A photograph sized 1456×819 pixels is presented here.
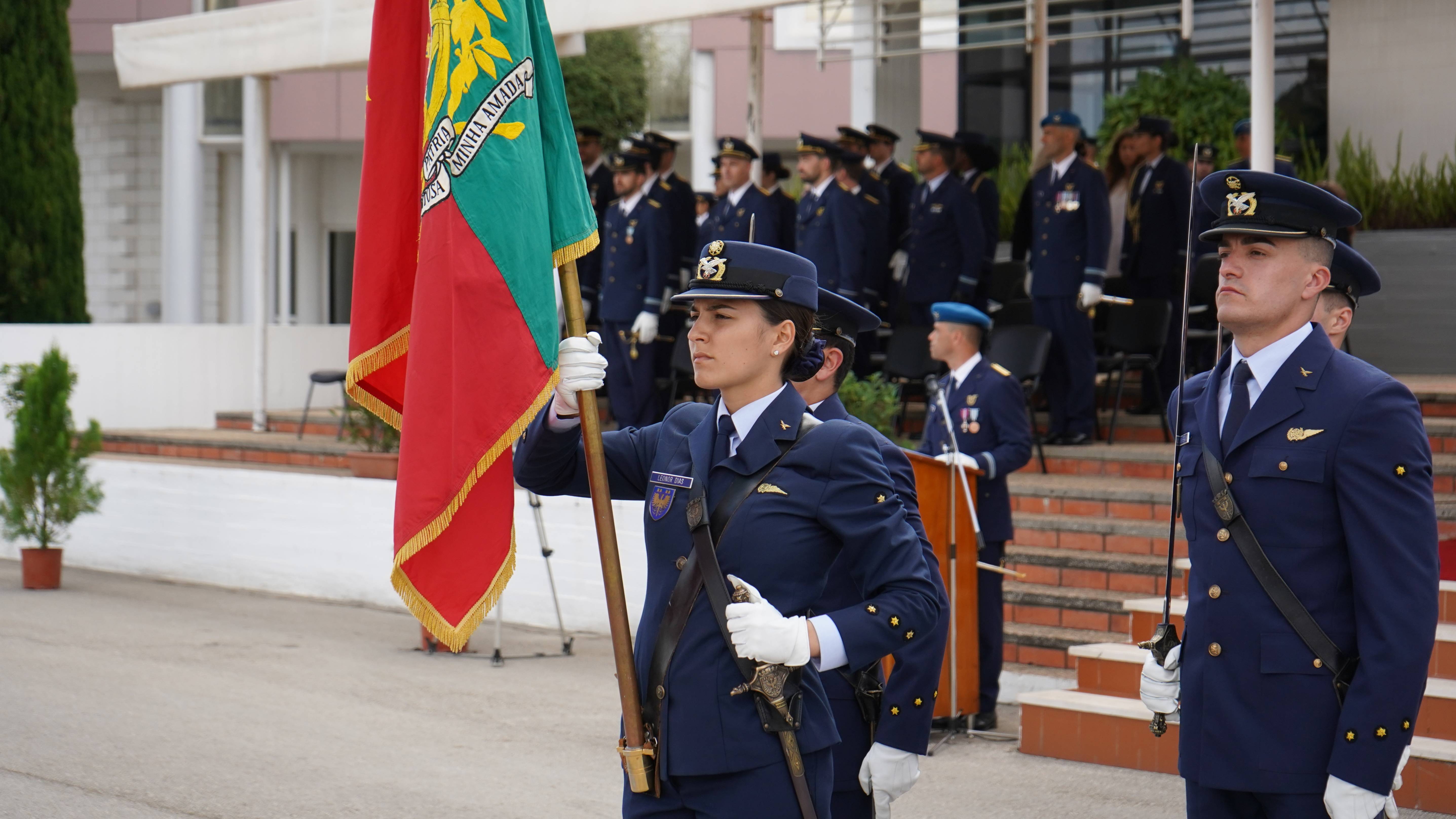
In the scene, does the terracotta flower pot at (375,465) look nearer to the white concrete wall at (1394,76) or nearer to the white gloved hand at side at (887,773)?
the white gloved hand at side at (887,773)

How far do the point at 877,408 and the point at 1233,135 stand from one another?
219 inches

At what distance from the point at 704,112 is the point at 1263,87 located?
43.4 feet

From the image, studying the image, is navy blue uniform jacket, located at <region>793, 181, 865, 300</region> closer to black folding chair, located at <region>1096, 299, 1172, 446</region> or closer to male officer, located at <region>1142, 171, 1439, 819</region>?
black folding chair, located at <region>1096, 299, 1172, 446</region>

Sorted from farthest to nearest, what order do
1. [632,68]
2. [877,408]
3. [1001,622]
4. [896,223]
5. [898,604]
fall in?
[632,68], [896,223], [877,408], [1001,622], [898,604]

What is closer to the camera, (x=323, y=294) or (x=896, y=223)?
(x=896, y=223)

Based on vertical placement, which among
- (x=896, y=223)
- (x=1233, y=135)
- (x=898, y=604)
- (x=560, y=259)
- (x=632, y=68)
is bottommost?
(x=898, y=604)

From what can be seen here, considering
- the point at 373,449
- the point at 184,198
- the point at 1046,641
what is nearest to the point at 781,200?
the point at 373,449

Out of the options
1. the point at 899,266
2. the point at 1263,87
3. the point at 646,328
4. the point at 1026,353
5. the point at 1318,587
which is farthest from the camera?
the point at 899,266

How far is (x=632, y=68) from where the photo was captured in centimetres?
2131

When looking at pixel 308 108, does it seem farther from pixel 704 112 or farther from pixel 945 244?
pixel 945 244

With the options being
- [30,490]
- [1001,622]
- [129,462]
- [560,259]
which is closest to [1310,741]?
[560,259]

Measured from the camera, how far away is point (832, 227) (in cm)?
1086

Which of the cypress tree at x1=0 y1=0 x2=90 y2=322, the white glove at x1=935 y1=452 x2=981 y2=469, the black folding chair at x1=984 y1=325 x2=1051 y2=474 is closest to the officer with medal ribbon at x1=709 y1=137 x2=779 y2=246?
the black folding chair at x1=984 y1=325 x2=1051 y2=474

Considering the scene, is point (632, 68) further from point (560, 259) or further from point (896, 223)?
point (560, 259)
